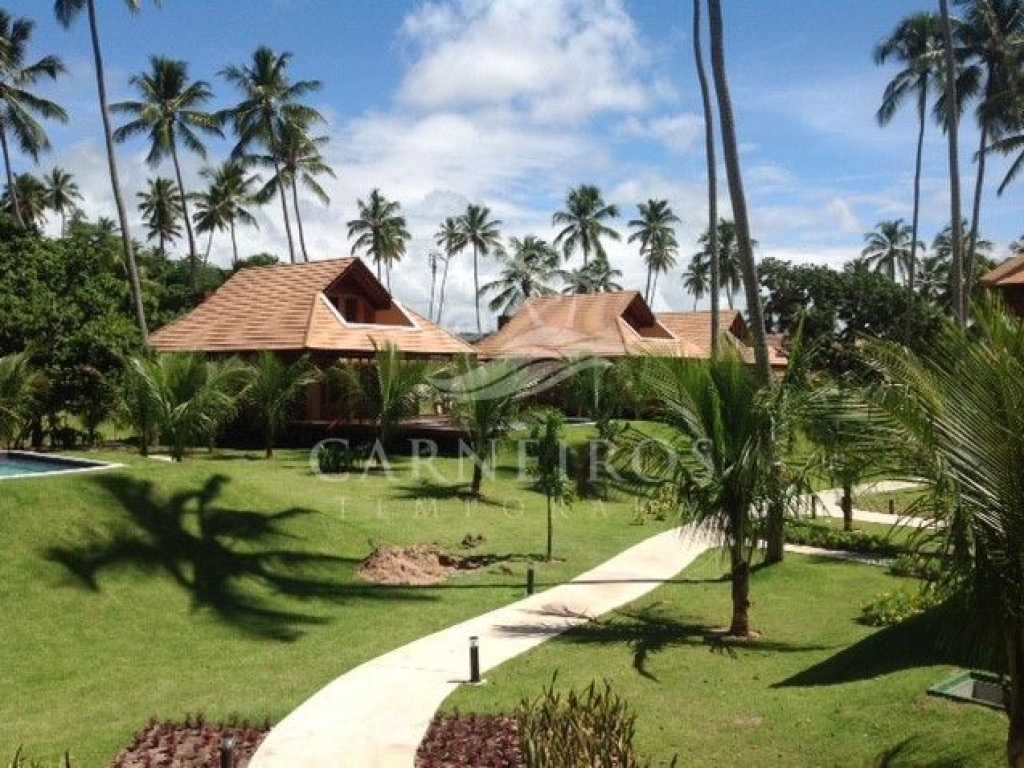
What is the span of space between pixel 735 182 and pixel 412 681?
1052cm

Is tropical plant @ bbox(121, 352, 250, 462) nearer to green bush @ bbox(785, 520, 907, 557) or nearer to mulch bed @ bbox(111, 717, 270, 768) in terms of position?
mulch bed @ bbox(111, 717, 270, 768)

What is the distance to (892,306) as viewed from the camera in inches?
1993

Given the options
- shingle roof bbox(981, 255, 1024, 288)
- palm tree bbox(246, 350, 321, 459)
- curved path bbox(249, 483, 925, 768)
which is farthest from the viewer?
shingle roof bbox(981, 255, 1024, 288)

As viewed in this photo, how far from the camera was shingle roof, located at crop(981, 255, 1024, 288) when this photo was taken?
27562 millimetres

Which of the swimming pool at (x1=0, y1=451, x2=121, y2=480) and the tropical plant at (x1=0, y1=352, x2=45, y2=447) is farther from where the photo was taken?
the tropical plant at (x1=0, y1=352, x2=45, y2=447)

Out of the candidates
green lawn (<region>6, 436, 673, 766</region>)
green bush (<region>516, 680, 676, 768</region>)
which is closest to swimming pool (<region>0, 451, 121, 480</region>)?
green lawn (<region>6, 436, 673, 766</region>)

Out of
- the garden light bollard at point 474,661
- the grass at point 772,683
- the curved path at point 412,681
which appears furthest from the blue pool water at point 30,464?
the grass at point 772,683

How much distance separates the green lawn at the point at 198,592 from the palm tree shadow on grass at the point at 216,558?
3 cm

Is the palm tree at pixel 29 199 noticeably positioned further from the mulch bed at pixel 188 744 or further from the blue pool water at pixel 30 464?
the mulch bed at pixel 188 744

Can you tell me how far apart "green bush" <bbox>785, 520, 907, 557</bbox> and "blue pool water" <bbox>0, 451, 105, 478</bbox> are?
539 inches

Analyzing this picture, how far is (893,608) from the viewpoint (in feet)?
40.9

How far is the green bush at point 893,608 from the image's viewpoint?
475 inches

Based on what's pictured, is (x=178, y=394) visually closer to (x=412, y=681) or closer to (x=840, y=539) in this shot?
(x=412, y=681)

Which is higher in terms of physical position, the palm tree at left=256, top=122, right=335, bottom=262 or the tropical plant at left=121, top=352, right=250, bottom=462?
the palm tree at left=256, top=122, right=335, bottom=262
